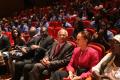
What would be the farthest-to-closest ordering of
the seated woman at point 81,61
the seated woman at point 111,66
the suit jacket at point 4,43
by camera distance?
the suit jacket at point 4,43 < the seated woman at point 81,61 < the seated woman at point 111,66

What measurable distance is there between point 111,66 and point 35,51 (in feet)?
6.46

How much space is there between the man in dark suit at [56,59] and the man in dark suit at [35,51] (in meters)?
0.31

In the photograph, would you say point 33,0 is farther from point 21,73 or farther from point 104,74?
point 104,74

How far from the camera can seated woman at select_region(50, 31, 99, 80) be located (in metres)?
3.11

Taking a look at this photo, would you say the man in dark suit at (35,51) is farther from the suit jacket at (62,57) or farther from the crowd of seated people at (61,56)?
the suit jacket at (62,57)

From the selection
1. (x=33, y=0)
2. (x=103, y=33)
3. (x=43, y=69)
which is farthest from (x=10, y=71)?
(x=33, y=0)

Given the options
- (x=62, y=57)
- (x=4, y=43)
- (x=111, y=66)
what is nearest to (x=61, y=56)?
(x=62, y=57)

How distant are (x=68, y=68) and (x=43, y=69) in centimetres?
62

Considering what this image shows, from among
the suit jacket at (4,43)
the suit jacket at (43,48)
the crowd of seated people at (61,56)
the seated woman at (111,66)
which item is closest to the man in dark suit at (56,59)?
the crowd of seated people at (61,56)

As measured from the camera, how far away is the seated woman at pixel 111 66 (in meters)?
2.45

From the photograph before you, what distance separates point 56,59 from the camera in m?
3.78

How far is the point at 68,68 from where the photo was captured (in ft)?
10.8

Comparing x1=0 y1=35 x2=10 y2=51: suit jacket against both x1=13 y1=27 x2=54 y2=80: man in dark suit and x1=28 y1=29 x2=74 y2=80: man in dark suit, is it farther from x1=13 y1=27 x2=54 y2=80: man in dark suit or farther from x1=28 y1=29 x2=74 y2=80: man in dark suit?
x1=28 y1=29 x2=74 y2=80: man in dark suit

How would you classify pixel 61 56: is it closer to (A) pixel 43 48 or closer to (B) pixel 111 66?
(A) pixel 43 48
